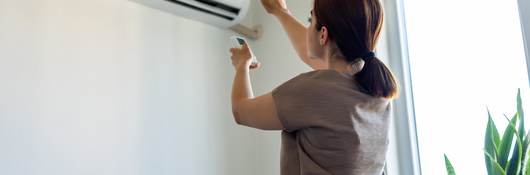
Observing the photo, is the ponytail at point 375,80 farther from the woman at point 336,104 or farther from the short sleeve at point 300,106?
the short sleeve at point 300,106

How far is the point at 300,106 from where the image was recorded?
0.94 m

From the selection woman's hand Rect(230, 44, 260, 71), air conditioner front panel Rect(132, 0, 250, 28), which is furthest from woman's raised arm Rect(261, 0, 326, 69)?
air conditioner front panel Rect(132, 0, 250, 28)

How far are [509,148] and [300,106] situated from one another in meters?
0.89

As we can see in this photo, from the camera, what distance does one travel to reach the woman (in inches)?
37.2

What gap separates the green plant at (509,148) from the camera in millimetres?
1435

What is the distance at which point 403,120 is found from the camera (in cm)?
187

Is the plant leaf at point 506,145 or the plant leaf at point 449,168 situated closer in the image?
the plant leaf at point 506,145

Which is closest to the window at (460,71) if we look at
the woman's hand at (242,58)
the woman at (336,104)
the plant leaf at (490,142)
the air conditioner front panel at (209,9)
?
the plant leaf at (490,142)

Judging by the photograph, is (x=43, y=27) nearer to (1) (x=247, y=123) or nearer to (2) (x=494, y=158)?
(1) (x=247, y=123)

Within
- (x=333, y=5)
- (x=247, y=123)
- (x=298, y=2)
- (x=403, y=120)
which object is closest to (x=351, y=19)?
(x=333, y=5)

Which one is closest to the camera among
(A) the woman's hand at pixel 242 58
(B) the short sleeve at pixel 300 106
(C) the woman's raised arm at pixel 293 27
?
(B) the short sleeve at pixel 300 106

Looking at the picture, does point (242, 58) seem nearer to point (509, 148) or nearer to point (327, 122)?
point (327, 122)

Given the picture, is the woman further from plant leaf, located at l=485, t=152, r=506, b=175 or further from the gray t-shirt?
plant leaf, located at l=485, t=152, r=506, b=175

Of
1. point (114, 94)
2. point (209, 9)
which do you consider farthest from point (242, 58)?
point (209, 9)
